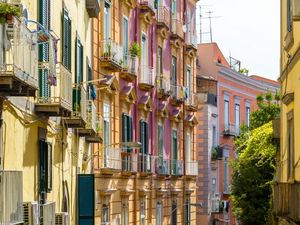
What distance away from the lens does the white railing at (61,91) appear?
53.8 ft

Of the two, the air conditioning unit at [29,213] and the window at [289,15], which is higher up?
the window at [289,15]

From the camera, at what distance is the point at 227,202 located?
163 ft

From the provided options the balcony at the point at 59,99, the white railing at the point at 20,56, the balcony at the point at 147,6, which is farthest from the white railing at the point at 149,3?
the white railing at the point at 20,56

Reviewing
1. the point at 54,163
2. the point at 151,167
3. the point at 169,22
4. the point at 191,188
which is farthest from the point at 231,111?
the point at 54,163

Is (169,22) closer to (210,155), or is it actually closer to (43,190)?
(210,155)

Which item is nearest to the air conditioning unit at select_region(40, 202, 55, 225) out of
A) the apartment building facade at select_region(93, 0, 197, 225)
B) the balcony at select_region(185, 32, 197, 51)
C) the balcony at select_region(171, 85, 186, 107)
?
the apartment building facade at select_region(93, 0, 197, 225)

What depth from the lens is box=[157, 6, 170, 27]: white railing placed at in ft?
120

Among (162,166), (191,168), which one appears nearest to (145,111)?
(162,166)

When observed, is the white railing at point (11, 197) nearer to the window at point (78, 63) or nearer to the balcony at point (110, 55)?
the window at point (78, 63)

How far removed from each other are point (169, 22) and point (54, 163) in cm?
2012

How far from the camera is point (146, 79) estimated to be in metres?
33.6

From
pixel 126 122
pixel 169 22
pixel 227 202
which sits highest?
pixel 169 22

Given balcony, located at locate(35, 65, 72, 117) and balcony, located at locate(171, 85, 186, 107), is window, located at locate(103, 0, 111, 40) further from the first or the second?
balcony, located at locate(35, 65, 72, 117)

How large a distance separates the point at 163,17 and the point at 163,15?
0.35 feet
